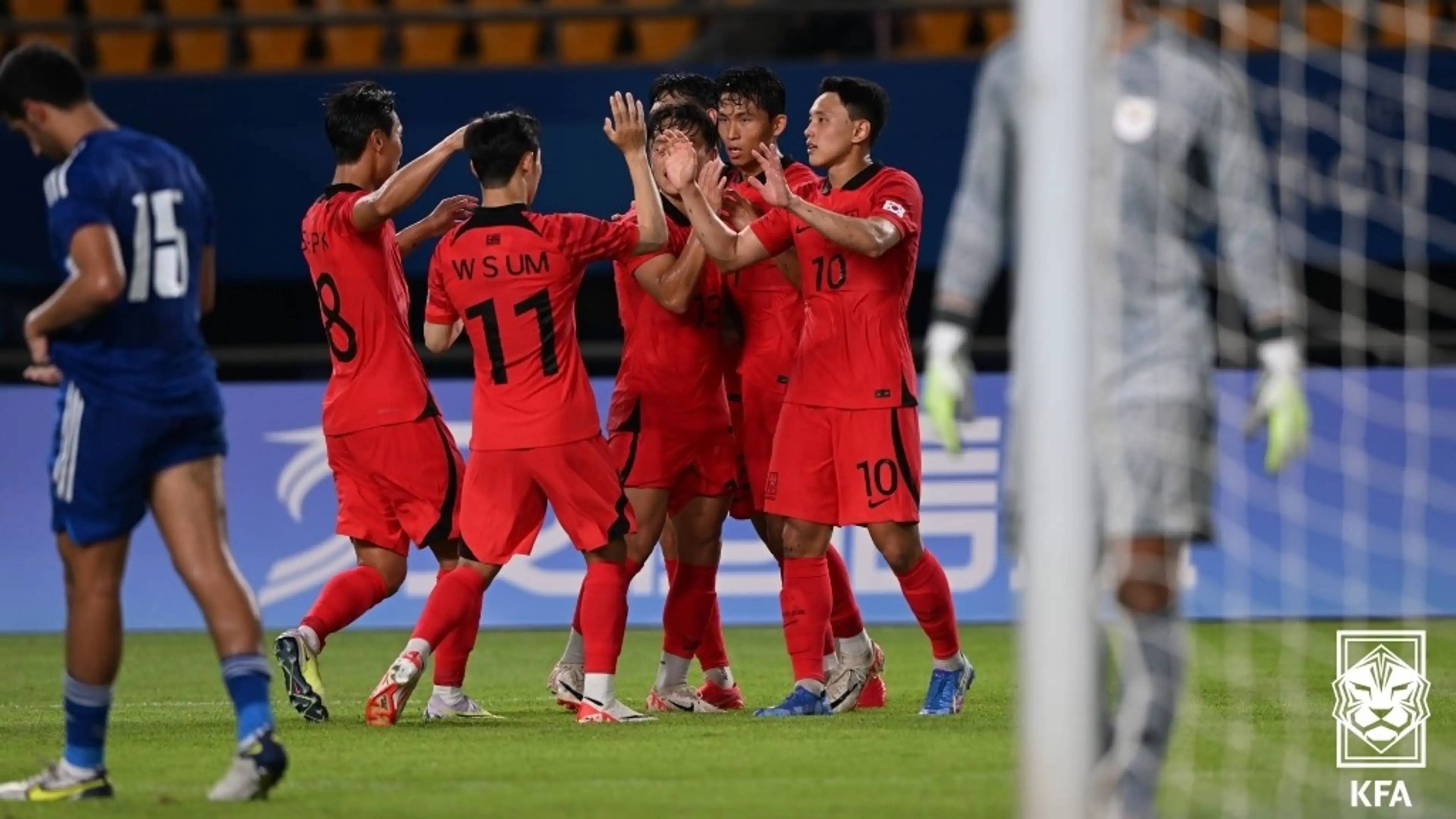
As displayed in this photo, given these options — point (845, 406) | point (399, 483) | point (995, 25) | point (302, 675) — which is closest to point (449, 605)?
point (302, 675)

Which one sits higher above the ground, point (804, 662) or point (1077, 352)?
point (1077, 352)

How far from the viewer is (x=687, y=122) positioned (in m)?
7.55

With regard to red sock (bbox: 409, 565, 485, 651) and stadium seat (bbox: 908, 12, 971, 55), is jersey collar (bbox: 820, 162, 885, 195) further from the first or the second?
stadium seat (bbox: 908, 12, 971, 55)

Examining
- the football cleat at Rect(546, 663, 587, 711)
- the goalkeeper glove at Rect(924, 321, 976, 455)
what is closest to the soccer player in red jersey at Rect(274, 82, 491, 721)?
the football cleat at Rect(546, 663, 587, 711)

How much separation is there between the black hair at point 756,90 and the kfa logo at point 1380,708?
9.66 feet

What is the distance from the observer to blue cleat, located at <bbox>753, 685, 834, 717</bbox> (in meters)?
7.27

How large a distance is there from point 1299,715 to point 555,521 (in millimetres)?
5223

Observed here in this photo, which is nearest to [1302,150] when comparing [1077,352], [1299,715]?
[1299,715]

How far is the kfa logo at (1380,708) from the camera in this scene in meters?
6.08

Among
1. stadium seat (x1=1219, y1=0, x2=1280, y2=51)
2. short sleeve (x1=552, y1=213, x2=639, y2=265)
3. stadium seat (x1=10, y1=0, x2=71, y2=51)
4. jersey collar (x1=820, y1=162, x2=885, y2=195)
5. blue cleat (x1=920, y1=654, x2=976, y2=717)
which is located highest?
stadium seat (x1=10, y1=0, x2=71, y2=51)

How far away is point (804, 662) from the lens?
733 cm

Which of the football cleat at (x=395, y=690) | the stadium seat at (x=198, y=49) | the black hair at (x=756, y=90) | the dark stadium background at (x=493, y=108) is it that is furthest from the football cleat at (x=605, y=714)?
the stadium seat at (x=198, y=49)

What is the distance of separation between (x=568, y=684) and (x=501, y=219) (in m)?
1.84

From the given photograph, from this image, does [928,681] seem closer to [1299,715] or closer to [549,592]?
[1299,715]
